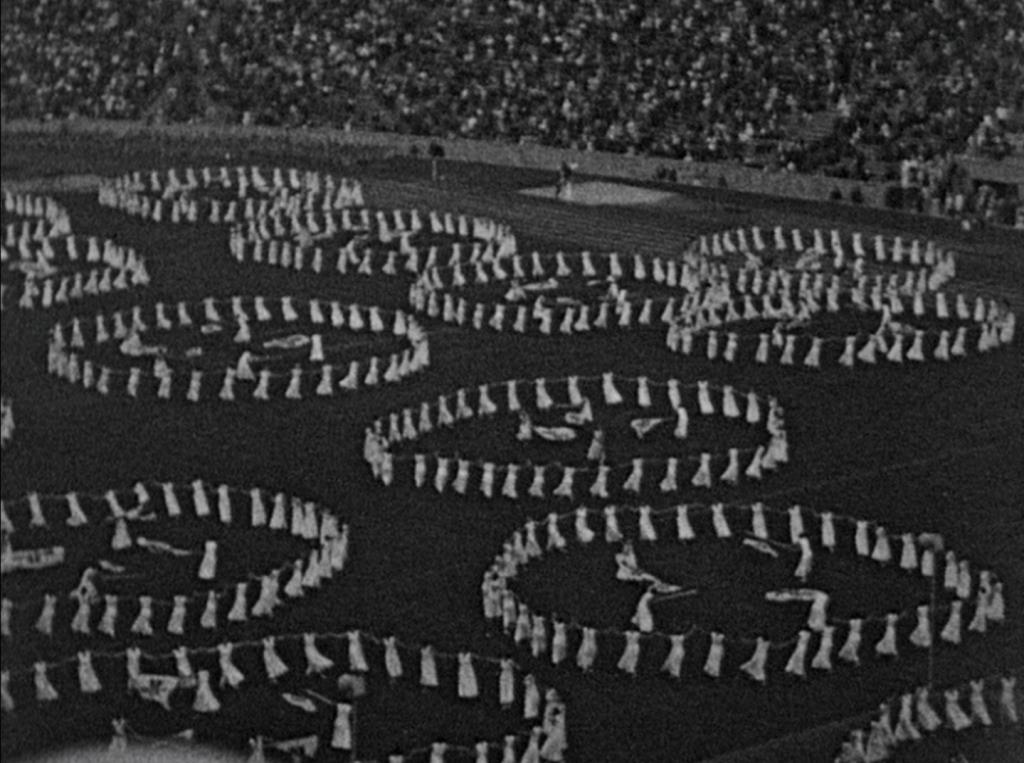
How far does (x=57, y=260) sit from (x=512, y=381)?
11.9 ft

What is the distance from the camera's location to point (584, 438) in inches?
634

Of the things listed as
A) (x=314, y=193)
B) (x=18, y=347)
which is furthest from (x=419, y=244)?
(x=18, y=347)

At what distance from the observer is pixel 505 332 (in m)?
19.2

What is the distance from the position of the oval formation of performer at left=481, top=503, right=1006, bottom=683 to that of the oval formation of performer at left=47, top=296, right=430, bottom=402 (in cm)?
304

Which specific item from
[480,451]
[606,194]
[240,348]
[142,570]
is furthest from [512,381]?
[606,194]

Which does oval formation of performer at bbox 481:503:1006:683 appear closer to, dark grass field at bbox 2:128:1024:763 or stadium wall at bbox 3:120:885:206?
dark grass field at bbox 2:128:1024:763

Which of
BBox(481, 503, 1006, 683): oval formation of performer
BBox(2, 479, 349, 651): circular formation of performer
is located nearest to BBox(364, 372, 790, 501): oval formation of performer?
BBox(481, 503, 1006, 683): oval formation of performer

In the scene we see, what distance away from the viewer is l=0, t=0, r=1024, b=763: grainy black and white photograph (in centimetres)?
1197

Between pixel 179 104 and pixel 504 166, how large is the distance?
19.2ft

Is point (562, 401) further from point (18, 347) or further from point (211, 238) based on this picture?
point (211, 238)

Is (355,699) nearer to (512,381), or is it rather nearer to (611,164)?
(512,381)

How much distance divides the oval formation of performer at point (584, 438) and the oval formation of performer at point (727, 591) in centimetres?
59

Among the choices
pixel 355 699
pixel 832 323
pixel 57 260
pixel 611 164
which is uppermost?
pixel 611 164

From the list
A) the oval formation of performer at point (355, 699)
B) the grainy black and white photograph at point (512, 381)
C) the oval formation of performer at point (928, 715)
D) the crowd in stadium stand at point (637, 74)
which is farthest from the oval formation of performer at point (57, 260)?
the oval formation of performer at point (928, 715)
